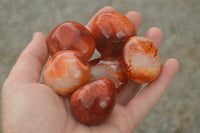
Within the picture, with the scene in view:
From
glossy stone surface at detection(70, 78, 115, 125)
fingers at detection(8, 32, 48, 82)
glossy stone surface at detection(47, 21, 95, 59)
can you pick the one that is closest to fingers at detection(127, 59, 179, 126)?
glossy stone surface at detection(70, 78, 115, 125)

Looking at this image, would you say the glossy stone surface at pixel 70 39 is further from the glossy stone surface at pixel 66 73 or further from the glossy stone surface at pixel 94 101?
the glossy stone surface at pixel 94 101

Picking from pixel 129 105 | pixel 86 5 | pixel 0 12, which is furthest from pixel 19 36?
pixel 129 105

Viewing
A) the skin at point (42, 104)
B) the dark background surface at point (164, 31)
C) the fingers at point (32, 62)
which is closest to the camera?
the skin at point (42, 104)

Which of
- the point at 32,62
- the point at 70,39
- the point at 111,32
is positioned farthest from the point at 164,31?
the point at 32,62

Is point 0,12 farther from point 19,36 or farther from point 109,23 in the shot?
point 109,23

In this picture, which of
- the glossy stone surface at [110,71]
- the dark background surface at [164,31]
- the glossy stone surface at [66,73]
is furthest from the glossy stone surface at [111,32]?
the dark background surface at [164,31]

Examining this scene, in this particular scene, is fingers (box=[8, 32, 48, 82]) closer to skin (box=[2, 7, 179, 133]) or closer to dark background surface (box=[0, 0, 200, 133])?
skin (box=[2, 7, 179, 133])

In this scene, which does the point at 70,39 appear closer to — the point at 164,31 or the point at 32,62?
the point at 32,62
